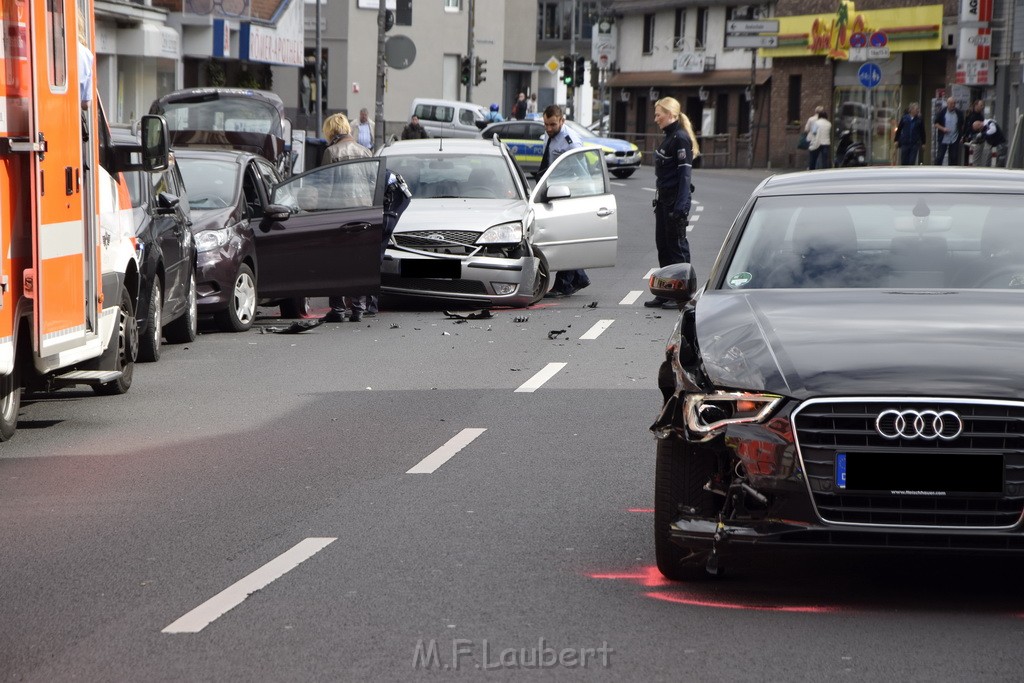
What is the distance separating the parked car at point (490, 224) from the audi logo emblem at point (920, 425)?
11793mm

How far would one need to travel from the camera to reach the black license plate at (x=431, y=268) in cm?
1731

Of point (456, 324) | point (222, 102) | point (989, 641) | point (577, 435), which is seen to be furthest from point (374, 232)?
point (222, 102)

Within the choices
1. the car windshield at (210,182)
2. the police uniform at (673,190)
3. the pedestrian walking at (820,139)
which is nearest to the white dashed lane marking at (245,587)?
the car windshield at (210,182)

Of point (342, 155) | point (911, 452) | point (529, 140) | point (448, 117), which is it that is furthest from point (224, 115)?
point (448, 117)

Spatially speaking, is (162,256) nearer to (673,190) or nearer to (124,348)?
(124,348)

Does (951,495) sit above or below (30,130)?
below

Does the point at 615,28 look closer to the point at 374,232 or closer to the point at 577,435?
the point at 374,232

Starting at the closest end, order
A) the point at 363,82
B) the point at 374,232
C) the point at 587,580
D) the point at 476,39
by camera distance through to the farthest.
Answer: the point at 587,580 < the point at 374,232 < the point at 363,82 < the point at 476,39

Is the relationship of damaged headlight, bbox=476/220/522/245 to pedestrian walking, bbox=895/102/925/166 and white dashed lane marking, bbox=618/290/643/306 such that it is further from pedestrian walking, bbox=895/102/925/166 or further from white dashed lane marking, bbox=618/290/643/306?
pedestrian walking, bbox=895/102/925/166

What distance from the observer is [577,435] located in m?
10.0

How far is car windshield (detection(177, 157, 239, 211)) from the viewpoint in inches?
629

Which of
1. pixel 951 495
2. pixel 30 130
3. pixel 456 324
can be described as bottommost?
pixel 456 324

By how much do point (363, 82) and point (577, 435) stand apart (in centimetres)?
5978

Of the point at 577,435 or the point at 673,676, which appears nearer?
the point at 673,676
